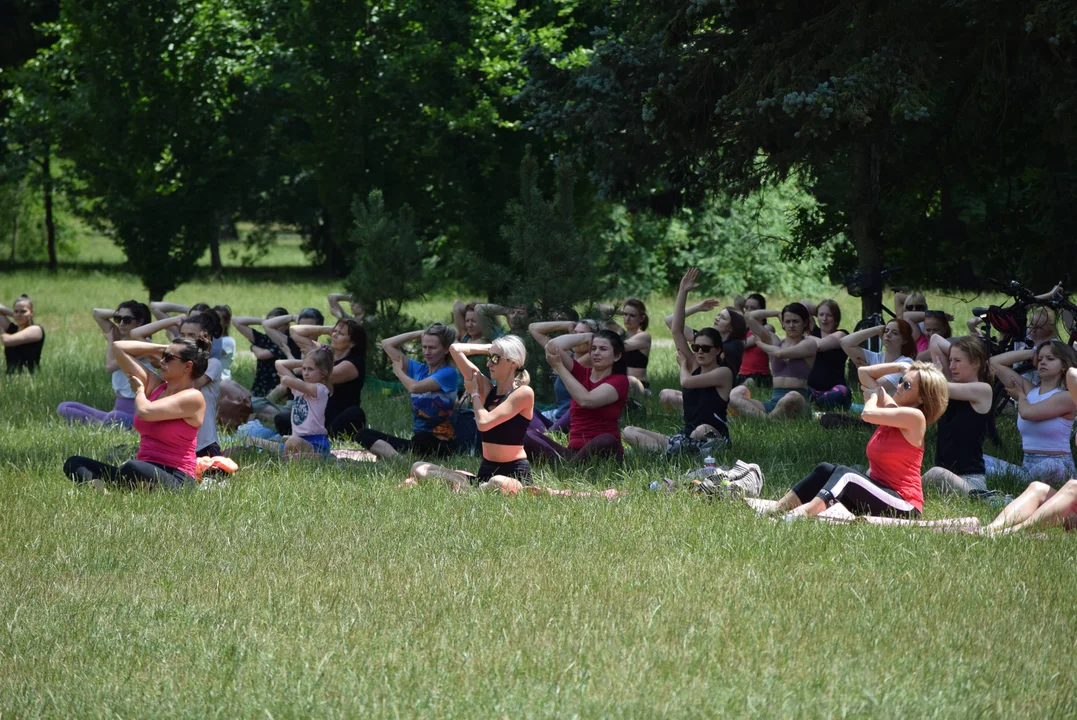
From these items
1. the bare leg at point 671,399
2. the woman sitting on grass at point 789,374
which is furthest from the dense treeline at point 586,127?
the woman sitting on grass at point 789,374

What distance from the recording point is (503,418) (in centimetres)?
938

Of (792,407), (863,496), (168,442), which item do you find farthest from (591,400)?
(792,407)

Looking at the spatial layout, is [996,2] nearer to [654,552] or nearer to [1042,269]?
[1042,269]

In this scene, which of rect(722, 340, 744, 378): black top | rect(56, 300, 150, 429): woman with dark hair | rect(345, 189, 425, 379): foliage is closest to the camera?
rect(722, 340, 744, 378): black top

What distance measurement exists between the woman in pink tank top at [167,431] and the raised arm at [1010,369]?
639cm

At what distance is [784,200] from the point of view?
39594 mm

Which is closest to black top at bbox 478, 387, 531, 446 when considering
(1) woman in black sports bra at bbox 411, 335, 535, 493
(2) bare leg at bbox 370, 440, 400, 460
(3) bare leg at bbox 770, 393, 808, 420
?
(1) woman in black sports bra at bbox 411, 335, 535, 493

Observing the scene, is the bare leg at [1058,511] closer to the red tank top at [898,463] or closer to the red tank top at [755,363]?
the red tank top at [898,463]

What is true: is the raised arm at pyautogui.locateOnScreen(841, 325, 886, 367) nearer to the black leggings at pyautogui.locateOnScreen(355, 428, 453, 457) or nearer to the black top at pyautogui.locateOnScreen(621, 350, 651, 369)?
the black top at pyautogui.locateOnScreen(621, 350, 651, 369)

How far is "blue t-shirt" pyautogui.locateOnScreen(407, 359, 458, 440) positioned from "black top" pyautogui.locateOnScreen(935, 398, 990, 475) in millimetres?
4282

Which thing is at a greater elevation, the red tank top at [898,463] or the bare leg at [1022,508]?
the red tank top at [898,463]

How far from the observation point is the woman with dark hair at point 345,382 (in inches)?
474

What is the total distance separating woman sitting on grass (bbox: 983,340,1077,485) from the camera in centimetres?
949

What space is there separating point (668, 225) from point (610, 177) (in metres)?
22.9
